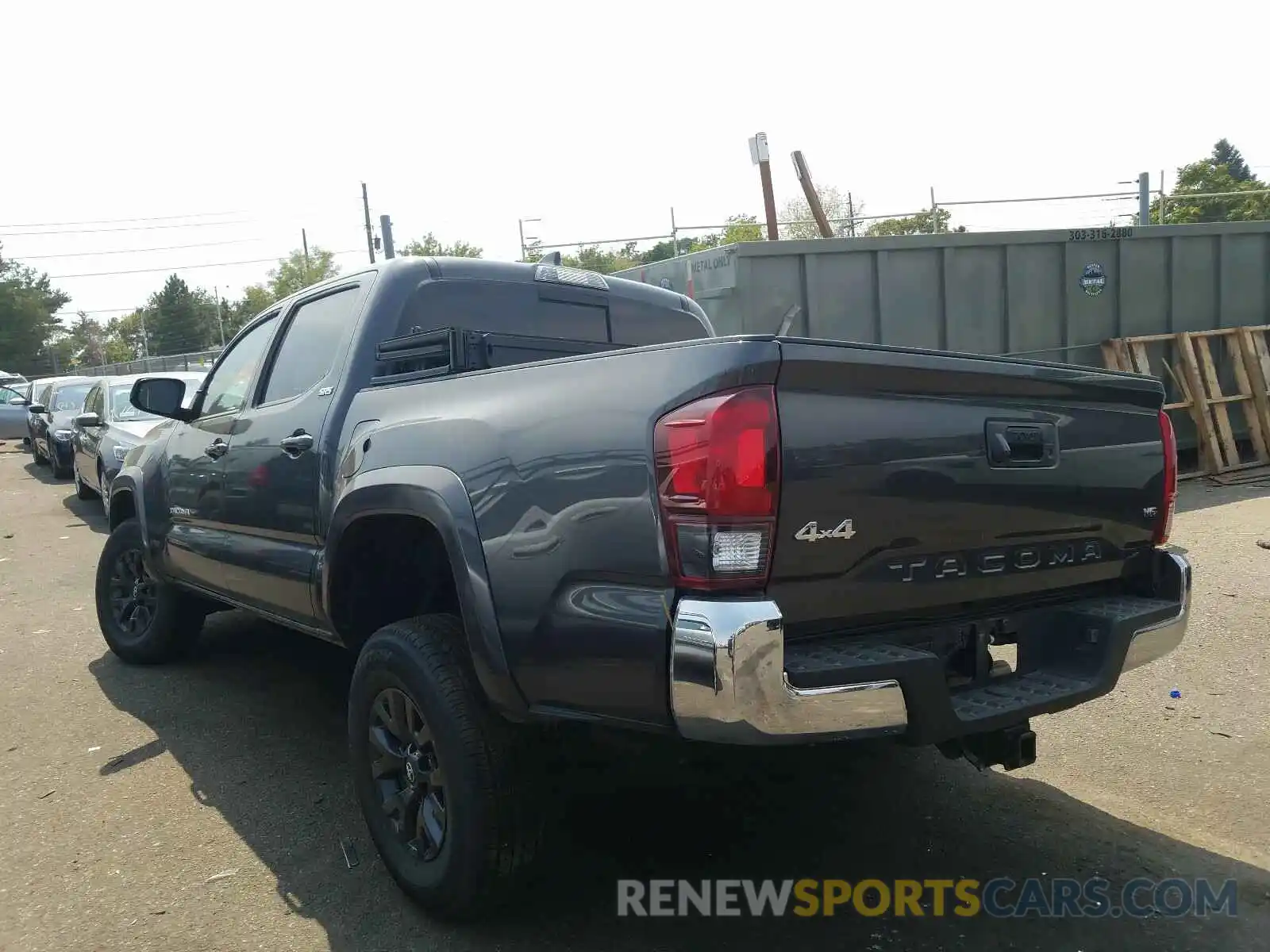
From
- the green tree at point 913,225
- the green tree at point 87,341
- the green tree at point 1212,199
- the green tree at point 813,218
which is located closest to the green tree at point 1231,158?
the green tree at point 1212,199

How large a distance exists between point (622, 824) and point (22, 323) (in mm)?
85056

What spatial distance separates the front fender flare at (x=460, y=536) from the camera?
2.77 meters

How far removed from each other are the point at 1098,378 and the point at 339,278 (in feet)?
9.59

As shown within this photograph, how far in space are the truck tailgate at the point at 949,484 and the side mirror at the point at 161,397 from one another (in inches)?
147

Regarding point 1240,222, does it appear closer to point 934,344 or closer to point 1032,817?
point 934,344

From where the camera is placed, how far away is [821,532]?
248 centimetres

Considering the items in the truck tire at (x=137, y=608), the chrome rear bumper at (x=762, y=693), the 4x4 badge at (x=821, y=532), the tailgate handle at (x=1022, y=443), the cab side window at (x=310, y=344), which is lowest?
the truck tire at (x=137, y=608)

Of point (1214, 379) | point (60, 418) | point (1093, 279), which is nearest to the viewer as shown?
point (1093, 279)

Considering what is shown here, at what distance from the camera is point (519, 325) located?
4.29 metres

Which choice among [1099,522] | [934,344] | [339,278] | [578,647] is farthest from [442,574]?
[934,344]

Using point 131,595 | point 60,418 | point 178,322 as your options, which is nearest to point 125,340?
point 178,322

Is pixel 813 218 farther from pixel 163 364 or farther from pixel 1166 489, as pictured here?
Answer: pixel 163 364

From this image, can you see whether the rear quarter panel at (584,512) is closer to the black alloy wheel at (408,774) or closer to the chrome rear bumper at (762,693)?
the chrome rear bumper at (762,693)

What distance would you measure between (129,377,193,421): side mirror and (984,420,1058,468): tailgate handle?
3.91 meters
